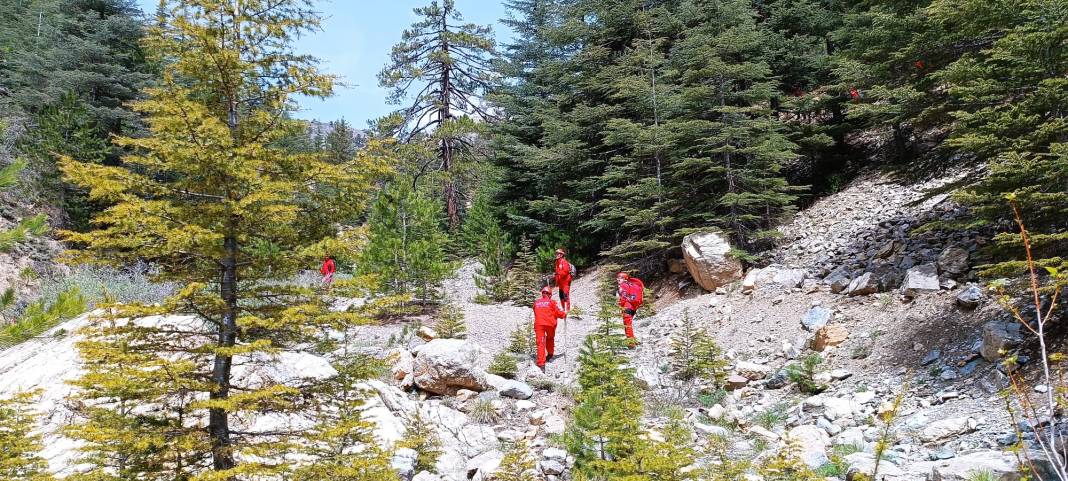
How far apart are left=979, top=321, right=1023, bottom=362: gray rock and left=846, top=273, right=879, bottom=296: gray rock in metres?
2.78

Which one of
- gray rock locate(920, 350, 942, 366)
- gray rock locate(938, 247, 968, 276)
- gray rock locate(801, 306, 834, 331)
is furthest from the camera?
gray rock locate(801, 306, 834, 331)

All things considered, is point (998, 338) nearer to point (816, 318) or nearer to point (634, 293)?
point (816, 318)

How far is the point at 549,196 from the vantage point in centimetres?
2053

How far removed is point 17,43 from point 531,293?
87.5 feet

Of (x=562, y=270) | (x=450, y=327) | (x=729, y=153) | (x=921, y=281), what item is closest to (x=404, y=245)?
(x=450, y=327)

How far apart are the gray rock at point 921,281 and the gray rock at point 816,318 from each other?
1206 millimetres

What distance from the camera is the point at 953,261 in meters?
8.70

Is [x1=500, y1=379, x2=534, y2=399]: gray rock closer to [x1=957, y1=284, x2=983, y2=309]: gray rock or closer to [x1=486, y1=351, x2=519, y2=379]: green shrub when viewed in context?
[x1=486, y1=351, x2=519, y2=379]: green shrub

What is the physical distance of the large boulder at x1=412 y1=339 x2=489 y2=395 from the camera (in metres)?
9.06

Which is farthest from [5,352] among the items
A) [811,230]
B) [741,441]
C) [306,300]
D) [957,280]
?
[811,230]

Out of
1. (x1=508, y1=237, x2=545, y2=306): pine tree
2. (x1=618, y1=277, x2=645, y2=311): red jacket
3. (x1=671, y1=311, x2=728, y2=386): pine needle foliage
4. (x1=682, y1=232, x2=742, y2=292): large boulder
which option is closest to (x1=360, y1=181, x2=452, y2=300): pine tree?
(x1=508, y1=237, x2=545, y2=306): pine tree

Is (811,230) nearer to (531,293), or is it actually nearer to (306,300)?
(531,293)

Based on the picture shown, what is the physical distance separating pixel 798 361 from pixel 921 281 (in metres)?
2.39

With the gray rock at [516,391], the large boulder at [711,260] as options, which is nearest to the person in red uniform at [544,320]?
the gray rock at [516,391]
